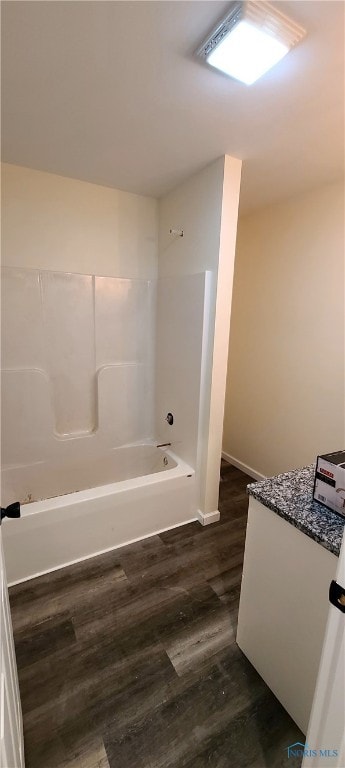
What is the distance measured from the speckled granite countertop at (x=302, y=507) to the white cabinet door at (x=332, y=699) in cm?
31

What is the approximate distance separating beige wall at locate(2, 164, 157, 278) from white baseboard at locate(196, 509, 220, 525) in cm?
196

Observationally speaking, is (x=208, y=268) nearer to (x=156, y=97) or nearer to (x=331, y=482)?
(x=156, y=97)

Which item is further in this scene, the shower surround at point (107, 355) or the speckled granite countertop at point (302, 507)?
the shower surround at point (107, 355)

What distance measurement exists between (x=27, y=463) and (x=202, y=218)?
2174mm

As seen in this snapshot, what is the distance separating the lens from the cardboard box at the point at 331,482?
0.99 m

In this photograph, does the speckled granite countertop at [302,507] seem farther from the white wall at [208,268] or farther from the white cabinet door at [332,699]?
the white wall at [208,268]

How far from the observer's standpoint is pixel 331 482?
1020 mm

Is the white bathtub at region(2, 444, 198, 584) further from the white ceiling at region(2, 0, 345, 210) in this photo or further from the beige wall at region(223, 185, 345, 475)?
the white ceiling at region(2, 0, 345, 210)

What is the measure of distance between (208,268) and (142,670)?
213cm

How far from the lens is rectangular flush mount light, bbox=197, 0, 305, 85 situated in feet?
3.13

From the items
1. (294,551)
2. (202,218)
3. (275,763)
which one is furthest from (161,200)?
(275,763)

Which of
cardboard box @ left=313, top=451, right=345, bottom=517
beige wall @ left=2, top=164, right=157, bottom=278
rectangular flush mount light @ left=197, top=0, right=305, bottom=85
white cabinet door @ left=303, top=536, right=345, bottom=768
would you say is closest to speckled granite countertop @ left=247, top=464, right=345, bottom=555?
cardboard box @ left=313, top=451, right=345, bottom=517

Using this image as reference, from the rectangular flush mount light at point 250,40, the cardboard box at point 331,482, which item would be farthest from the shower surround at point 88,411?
the cardboard box at point 331,482

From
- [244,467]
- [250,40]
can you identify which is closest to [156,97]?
[250,40]
